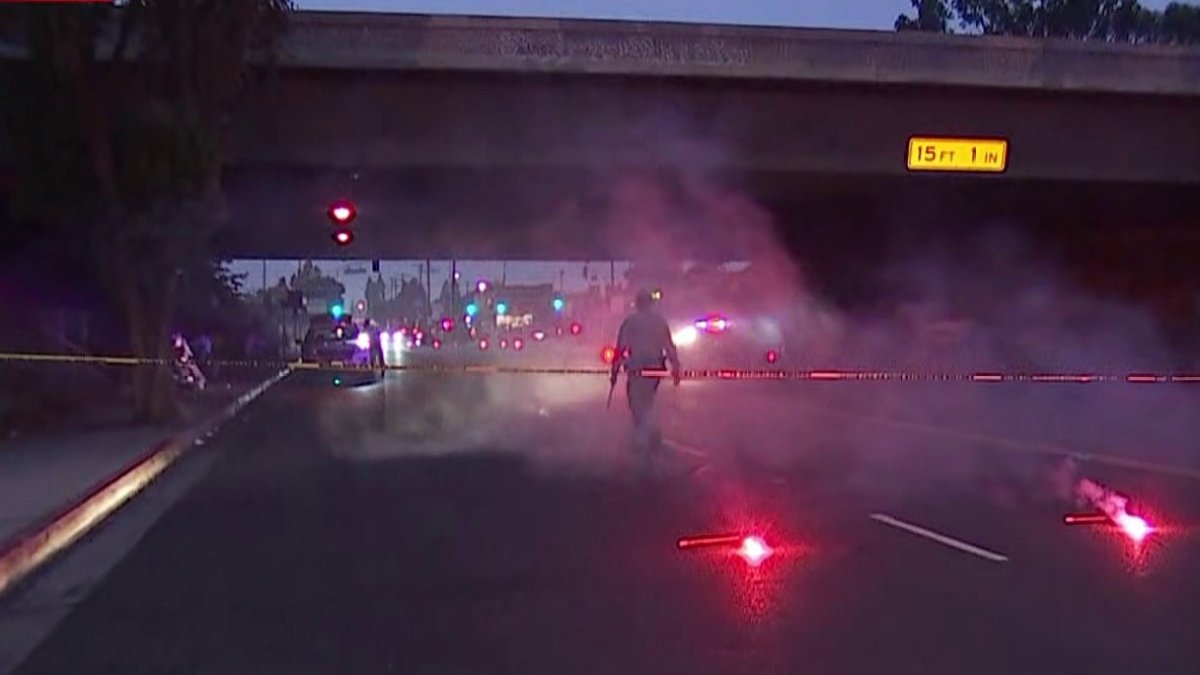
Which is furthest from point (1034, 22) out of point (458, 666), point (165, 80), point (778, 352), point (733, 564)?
point (458, 666)

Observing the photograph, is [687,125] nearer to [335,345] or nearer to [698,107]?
[698,107]

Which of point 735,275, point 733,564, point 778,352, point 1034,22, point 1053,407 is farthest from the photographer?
point 1034,22

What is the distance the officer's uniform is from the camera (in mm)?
17281

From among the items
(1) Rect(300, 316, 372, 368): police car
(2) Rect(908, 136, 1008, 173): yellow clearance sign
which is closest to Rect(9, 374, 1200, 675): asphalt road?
(2) Rect(908, 136, 1008, 173): yellow clearance sign

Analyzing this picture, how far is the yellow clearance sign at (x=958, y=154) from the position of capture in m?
27.1

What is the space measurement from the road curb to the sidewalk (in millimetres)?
87

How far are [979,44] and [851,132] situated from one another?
8.28 feet

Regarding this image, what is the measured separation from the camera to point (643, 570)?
1090cm

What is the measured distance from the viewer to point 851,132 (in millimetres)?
27375

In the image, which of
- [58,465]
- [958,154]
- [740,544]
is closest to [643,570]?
[740,544]

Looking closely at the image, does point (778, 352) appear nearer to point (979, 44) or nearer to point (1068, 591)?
point (979, 44)

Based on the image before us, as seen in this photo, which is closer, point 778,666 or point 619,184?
point 778,666

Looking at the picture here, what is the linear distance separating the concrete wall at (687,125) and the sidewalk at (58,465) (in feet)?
17.1

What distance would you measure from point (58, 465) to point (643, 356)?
6.30 metres
